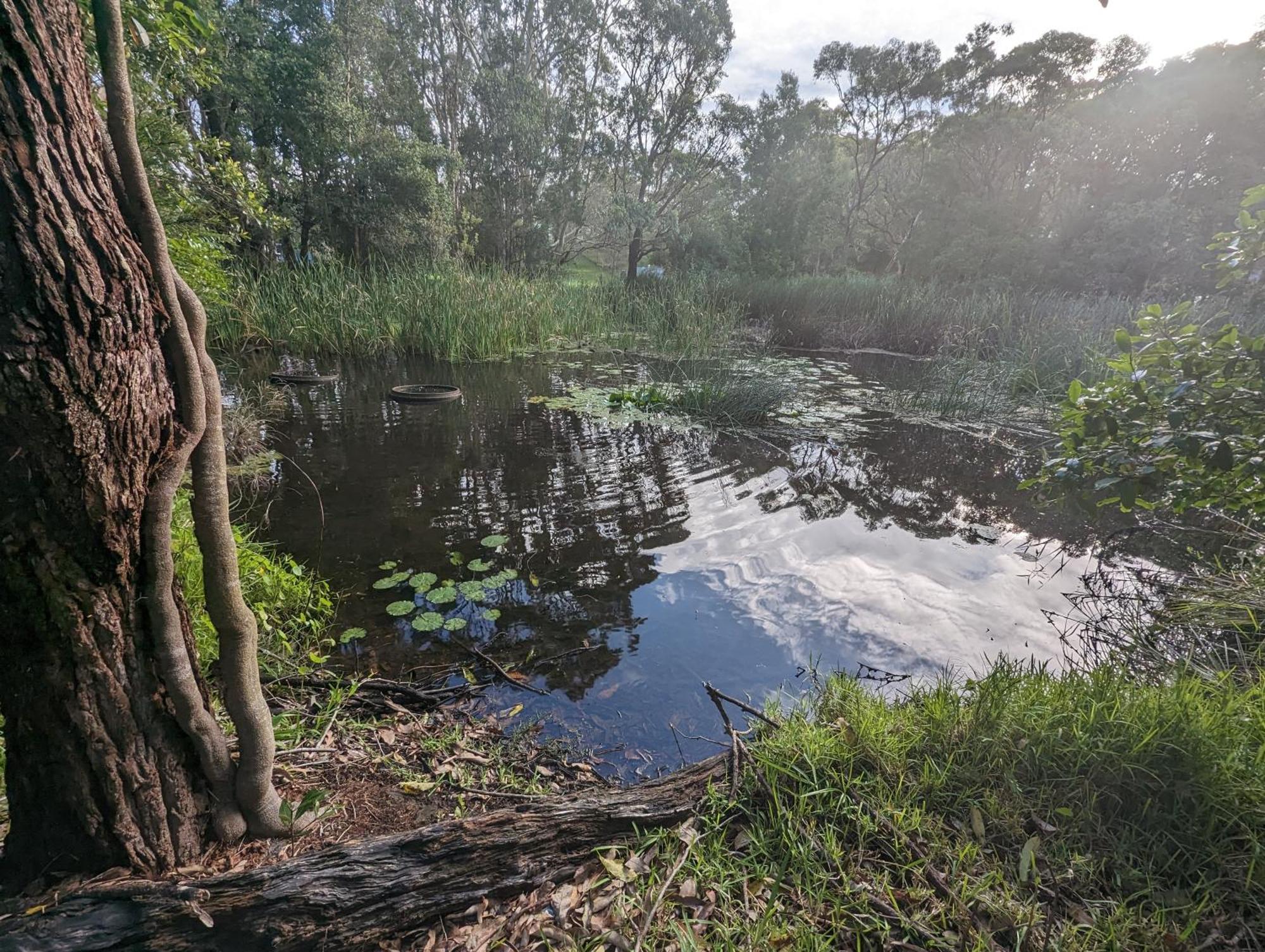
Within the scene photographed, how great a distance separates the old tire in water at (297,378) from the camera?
673 cm

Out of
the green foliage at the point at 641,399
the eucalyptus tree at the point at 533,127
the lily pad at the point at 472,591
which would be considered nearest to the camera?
the lily pad at the point at 472,591

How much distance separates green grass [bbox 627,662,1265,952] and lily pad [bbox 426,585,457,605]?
1.72 metres

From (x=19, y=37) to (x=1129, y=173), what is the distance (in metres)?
22.2

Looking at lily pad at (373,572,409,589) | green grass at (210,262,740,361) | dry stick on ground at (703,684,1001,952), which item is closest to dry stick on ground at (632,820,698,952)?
dry stick on ground at (703,684,1001,952)

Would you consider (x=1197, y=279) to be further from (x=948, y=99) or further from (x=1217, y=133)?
(x=948, y=99)

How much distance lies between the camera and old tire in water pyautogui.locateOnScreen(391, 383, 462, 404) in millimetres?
6398

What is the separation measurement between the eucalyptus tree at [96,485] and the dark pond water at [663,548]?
4.17 ft

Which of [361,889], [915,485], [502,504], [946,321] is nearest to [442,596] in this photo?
[502,504]

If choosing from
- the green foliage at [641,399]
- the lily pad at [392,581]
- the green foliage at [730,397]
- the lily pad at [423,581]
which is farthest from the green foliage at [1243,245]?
the green foliage at [641,399]

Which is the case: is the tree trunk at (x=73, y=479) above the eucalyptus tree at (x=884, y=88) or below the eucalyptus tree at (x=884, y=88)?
below

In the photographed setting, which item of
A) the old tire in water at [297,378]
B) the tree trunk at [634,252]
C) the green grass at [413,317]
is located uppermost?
the tree trunk at [634,252]

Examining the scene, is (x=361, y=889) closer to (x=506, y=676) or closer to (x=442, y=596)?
(x=506, y=676)

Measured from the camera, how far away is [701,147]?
19.9 metres

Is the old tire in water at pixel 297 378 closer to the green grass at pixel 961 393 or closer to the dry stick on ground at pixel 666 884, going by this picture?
the dry stick on ground at pixel 666 884
